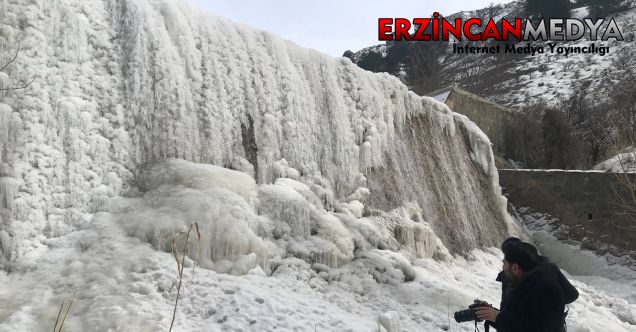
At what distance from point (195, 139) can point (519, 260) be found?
A: 174 inches

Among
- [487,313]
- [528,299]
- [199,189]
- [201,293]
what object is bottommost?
[201,293]

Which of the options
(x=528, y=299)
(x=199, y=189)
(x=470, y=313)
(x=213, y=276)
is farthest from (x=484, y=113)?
(x=528, y=299)

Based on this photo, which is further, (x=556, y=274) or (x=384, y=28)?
(x=384, y=28)

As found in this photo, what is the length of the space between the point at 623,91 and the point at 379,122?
2366 cm

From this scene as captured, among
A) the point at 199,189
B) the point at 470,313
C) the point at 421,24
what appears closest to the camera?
the point at 470,313

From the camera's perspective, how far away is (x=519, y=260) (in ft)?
9.30

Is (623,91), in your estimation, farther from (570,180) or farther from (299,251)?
(299,251)

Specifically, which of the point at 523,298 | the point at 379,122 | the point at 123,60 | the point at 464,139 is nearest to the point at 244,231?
the point at 123,60

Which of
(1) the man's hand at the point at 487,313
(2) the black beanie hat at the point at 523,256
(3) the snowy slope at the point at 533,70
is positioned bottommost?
(1) the man's hand at the point at 487,313

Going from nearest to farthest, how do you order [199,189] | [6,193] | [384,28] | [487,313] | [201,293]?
[487,313], [6,193], [201,293], [199,189], [384,28]

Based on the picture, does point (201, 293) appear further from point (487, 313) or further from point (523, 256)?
point (523, 256)

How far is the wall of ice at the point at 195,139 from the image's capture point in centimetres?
475

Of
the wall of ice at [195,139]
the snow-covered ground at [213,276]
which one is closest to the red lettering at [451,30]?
the wall of ice at [195,139]

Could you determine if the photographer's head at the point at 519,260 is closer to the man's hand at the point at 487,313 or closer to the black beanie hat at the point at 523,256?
the black beanie hat at the point at 523,256
